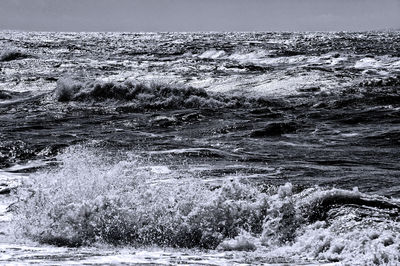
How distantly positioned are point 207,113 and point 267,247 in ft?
31.6

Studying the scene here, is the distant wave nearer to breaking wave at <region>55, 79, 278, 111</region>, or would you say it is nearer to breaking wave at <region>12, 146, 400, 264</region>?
Result: breaking wave at <region>55, 79, 278, 111</region>

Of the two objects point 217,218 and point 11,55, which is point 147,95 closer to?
point 217,218

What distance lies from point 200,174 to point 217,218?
244 centimetres

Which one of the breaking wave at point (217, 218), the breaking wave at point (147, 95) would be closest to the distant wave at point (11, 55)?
the breaking wave at point (147, 95)

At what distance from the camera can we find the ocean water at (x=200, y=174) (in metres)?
4.86

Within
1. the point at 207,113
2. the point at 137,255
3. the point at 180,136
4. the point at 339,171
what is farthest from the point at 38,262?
the point at 207,113

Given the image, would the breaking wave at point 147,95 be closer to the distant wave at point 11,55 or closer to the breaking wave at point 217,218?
the breaking wave at point 217,218

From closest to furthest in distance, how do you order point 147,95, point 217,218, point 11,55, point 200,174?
point 217,218 < point 200,174 < point 147,95 < point 11,55

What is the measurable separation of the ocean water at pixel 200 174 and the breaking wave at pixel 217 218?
0.01m

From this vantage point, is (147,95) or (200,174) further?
(147,95)

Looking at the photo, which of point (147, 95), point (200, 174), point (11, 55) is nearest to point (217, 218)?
point (200, 174)

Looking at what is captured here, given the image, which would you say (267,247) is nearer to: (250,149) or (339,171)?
(339,171)

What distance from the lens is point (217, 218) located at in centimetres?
544

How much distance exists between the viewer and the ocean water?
16.0 ft
